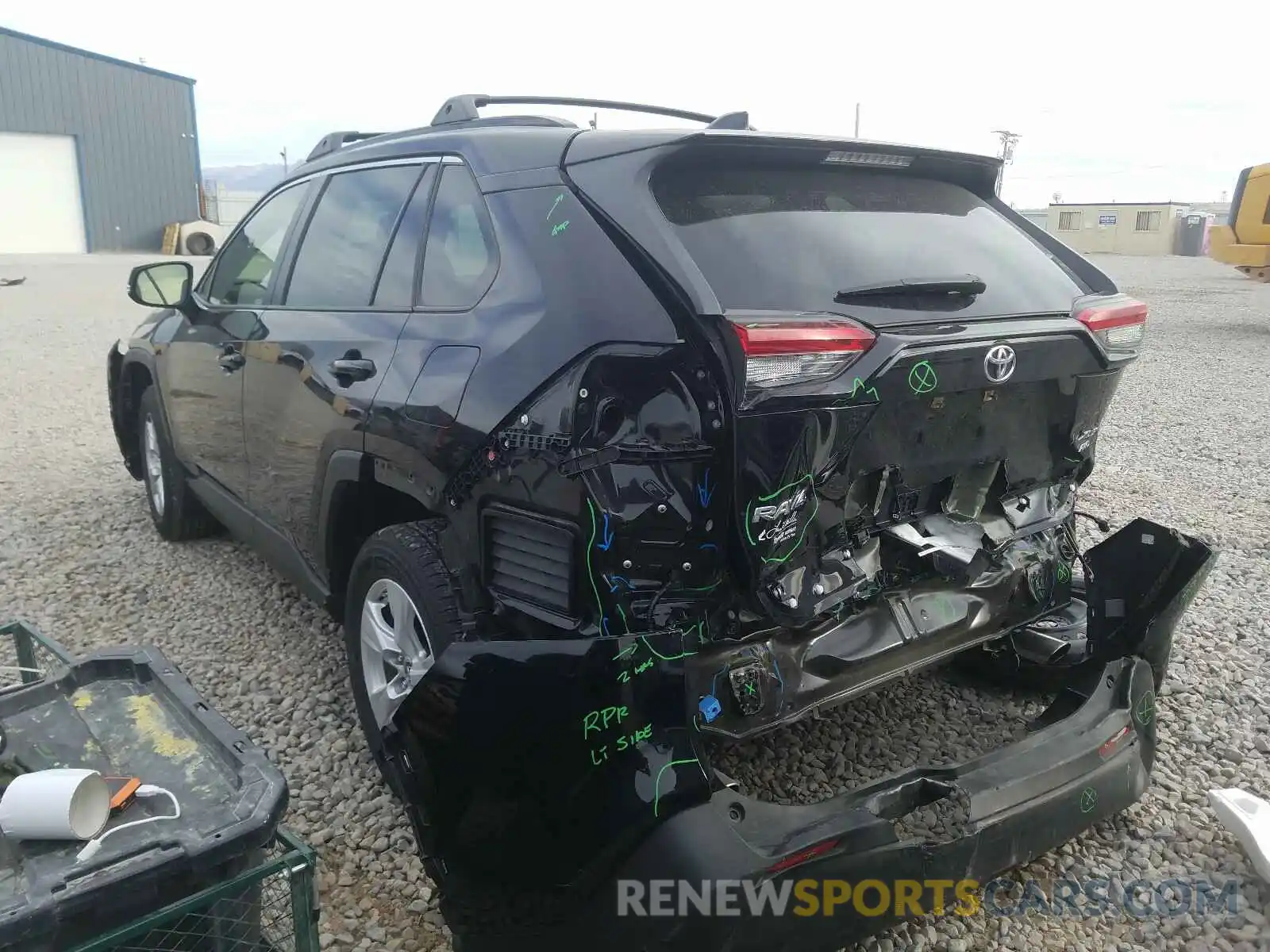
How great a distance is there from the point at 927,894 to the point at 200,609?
3.28 meters

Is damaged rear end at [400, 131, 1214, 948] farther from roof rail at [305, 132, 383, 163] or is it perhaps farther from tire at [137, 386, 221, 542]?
tire at [137, 386, 221, 542]

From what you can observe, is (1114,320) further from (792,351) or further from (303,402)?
(303,402)

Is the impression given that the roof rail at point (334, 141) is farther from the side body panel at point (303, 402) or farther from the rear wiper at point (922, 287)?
the rear wiper at point (922, 287)

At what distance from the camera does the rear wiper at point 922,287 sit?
226cm

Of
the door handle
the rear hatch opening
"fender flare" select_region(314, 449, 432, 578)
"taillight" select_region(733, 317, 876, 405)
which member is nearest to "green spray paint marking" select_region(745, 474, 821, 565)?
the rear hatch opening

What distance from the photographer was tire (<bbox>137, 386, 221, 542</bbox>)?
4.69 m

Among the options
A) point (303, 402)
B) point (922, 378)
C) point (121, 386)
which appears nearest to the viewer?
point (922, 378)

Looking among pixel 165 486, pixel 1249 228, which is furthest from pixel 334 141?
pixel 1249 228

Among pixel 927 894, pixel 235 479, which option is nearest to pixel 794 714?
pixel 927 894

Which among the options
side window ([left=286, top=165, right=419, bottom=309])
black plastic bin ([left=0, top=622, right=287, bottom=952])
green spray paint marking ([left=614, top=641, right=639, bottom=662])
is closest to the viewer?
black plastic bin ([left=0, top=622, right=287, bottom=952])

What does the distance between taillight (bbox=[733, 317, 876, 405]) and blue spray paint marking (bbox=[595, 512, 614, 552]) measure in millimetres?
405

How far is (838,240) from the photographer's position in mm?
2367

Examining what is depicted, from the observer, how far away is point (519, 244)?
2387 millimetres

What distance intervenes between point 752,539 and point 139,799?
142cm
